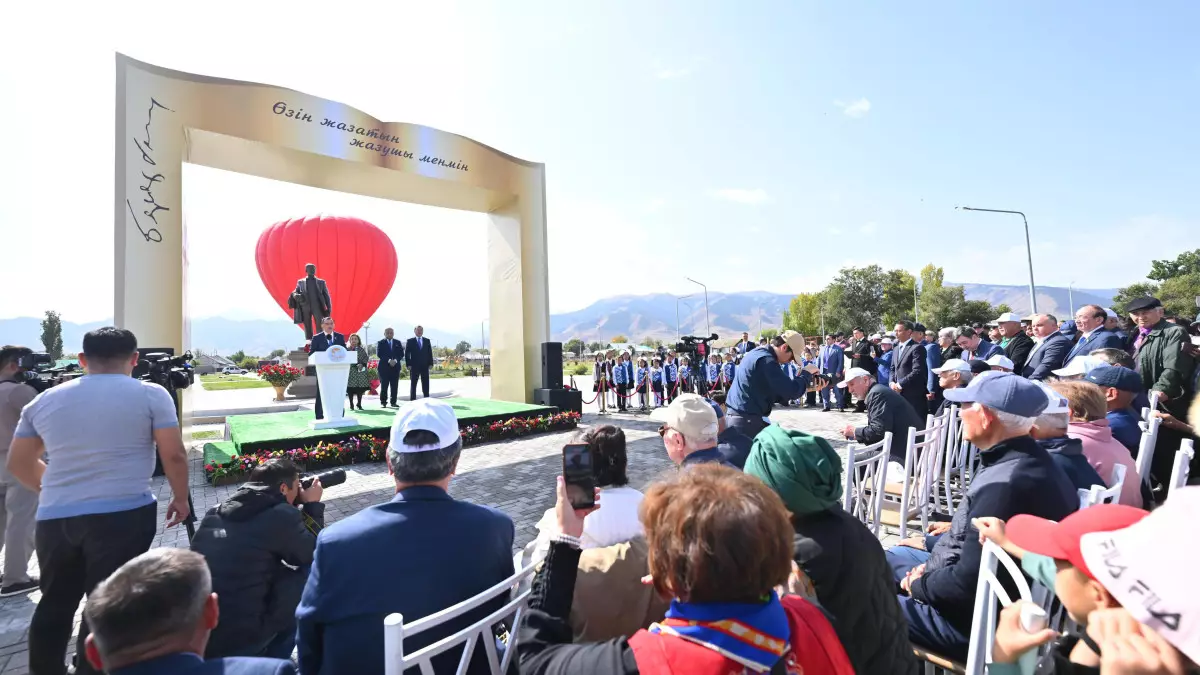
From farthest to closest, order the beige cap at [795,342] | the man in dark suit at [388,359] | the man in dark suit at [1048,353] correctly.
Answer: the man in dark suit at [388,359] < the man in dark suit at [1048,353] < the beige cap at [795,342]

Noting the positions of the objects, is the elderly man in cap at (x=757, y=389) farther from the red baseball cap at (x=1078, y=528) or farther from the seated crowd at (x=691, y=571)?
the red baseball cap at (x=1078, y=528)

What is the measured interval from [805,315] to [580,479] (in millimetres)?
79538

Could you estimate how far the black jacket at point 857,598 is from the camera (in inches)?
57.7

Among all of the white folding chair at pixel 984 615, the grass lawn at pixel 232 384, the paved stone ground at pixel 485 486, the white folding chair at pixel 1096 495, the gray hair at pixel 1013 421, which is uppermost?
the gray hair at pixel 1013 421

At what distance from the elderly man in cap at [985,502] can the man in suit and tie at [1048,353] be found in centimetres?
417

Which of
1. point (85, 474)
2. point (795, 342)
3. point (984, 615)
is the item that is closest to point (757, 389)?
point (795, 342)

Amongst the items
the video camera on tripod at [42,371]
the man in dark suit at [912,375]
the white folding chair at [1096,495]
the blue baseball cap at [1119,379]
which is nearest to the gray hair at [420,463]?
the white folding chair at [1096,495]

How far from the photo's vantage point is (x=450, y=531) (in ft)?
5.05

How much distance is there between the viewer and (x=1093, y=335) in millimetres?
5078

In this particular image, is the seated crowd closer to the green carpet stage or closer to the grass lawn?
the green carpet stage

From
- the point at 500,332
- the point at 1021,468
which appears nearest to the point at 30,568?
the point at 1021,468

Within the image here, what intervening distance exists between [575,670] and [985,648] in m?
1.34

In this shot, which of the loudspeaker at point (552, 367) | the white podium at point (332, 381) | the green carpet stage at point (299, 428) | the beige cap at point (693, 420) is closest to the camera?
the beige cap at point (693, 420)

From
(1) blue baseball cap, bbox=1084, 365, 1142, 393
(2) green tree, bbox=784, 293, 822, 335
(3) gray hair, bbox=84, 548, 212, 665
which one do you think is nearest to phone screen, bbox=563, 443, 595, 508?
(3) gray hair, bbox=84, 548, 212, 665
